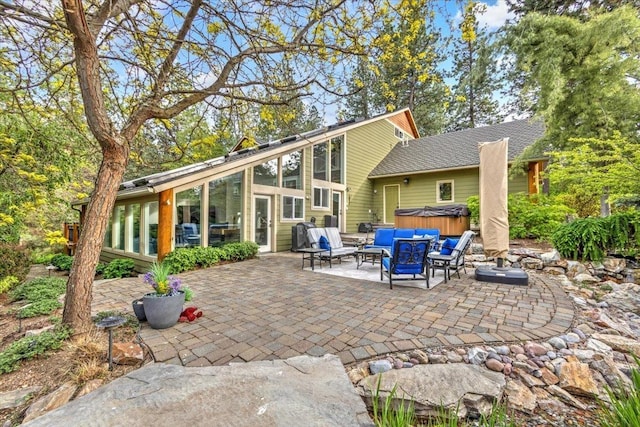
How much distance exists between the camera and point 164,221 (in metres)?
6.75

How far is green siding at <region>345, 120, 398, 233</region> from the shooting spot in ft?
42.8

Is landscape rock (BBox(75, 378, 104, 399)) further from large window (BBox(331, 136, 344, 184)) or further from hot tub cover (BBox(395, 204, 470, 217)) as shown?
large window (BBox(331, 136, 344, 184))

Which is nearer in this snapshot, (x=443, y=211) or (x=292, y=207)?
(x=443, y=211)

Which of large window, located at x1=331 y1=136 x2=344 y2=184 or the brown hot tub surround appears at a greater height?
large window, located at x1=331 y1=136 x2=344 y2=184

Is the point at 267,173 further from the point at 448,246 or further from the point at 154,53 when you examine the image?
the point at 448,246

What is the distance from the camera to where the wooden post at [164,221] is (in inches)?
263

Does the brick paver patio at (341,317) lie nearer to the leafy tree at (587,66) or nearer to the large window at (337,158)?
the leafy tree at (587,66)

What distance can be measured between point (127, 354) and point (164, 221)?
4.79 m

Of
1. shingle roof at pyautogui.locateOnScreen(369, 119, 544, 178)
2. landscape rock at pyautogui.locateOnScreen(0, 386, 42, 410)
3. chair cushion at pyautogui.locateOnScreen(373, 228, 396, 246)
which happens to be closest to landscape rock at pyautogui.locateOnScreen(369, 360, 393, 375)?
landscape rock at pyautogui.locateOnScreen(0, 386, 42, 410)

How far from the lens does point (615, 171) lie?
4484mm

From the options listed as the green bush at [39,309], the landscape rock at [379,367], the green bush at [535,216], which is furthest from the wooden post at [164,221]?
the green bush at [535,216]

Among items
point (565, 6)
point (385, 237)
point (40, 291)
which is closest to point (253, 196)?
point (385, 237)

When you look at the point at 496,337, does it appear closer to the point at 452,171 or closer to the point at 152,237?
the point at 152,237

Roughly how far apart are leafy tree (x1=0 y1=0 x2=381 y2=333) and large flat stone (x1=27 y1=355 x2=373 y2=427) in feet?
5.10
